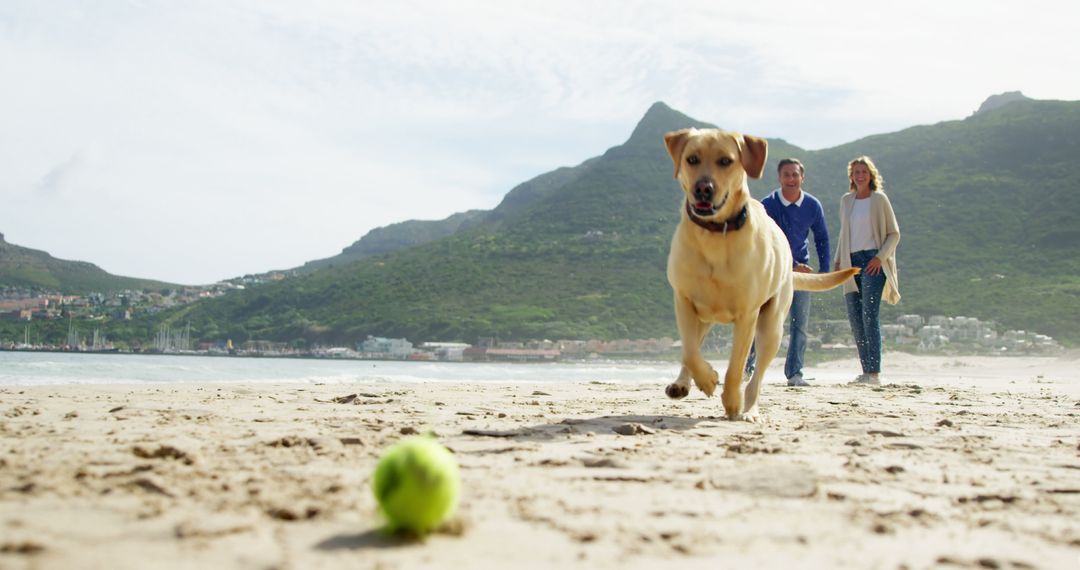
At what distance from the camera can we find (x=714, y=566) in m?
2.01

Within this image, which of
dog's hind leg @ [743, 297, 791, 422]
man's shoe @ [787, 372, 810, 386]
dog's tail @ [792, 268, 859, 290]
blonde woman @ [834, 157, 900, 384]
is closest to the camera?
dog's hind leg @ [743, 297, 791, 422]

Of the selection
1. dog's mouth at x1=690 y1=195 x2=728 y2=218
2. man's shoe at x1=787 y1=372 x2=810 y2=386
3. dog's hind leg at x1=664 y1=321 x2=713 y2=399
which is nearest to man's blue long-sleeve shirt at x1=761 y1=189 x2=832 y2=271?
man's shoe at x1=787 y1=372 x2=810 y2=386

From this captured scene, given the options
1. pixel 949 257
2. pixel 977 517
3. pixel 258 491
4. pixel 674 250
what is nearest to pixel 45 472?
pixel 258 491

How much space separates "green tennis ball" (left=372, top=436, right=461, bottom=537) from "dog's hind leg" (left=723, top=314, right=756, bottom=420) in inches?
143

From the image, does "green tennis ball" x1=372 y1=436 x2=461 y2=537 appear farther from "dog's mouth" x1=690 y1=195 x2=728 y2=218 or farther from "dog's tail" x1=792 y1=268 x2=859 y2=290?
"dog's tail" x1=792 y1=268 x2=859 y2=290

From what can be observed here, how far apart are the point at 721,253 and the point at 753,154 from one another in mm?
686

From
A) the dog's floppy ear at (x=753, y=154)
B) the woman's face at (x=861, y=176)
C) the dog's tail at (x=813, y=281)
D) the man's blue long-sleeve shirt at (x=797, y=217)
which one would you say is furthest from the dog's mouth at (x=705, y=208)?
the woman's face at (x=861, y=176)

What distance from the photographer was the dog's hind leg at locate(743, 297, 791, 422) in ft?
19.2

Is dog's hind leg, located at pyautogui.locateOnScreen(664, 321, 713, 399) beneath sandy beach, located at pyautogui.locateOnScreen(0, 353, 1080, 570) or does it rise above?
above

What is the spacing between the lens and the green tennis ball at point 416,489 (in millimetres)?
2135

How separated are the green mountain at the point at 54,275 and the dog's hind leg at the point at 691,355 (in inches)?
5506

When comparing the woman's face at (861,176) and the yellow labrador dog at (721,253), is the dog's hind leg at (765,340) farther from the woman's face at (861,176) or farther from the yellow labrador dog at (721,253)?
the woman's face at (861,176)

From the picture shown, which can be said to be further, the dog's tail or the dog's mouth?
the dog's tail

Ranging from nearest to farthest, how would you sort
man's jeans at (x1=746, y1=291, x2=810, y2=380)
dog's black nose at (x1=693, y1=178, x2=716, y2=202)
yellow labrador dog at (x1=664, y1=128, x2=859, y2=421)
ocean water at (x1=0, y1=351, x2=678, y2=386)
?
dog's black nose at (x1=693, y1=178, x2=716, y2=202) < yellow labrador dog at (x1=664, y1=128, x2=859, y2=421) < man's jeans at (x1=746, y1=291, x2=810, y2=380) < ocean water at (x1=0, y1=351, x2=678, y2=386)
